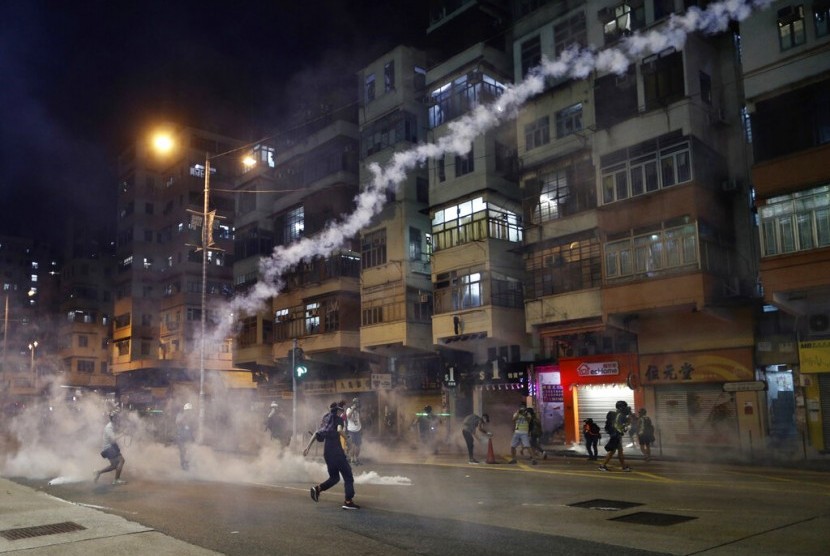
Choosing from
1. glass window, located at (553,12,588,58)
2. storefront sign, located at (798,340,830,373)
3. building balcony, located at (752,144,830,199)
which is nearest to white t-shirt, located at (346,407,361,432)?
storefront sign, located at (798,340,830,373)

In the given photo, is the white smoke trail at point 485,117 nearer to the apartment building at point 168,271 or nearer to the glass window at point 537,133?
the glass window at point 537,133

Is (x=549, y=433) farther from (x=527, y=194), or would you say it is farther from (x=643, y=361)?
(x=527, y=194)

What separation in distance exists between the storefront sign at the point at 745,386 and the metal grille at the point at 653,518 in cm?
1480

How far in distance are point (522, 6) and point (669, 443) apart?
19.9m

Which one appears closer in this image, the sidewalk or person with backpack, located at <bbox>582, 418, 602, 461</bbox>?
the sidewalk

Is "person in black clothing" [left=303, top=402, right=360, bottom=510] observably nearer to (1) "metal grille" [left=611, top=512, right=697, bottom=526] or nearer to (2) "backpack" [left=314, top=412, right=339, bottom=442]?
(2) "backpack" [left=314, top=412, right=339, bottom=442]

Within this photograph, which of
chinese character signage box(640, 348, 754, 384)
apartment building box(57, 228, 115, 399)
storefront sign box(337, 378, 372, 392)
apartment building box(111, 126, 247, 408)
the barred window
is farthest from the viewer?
apartment building box(57, 228, 115, 399)

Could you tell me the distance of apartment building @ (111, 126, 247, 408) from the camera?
55.8 meters

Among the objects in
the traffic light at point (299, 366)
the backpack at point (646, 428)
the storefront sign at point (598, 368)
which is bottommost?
the backpack at point (646, 428)

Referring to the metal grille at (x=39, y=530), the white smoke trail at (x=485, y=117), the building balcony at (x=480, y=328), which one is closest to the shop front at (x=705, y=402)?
the building balcony at (x=480, y=328)

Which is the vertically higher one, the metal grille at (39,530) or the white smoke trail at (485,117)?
the white smoke trail at (485,117)

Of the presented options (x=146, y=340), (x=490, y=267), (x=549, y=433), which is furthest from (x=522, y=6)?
(x=146, y=340)

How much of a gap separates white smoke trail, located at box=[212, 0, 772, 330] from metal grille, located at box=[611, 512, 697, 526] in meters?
18.6

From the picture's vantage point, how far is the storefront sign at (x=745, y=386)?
73.4ft
